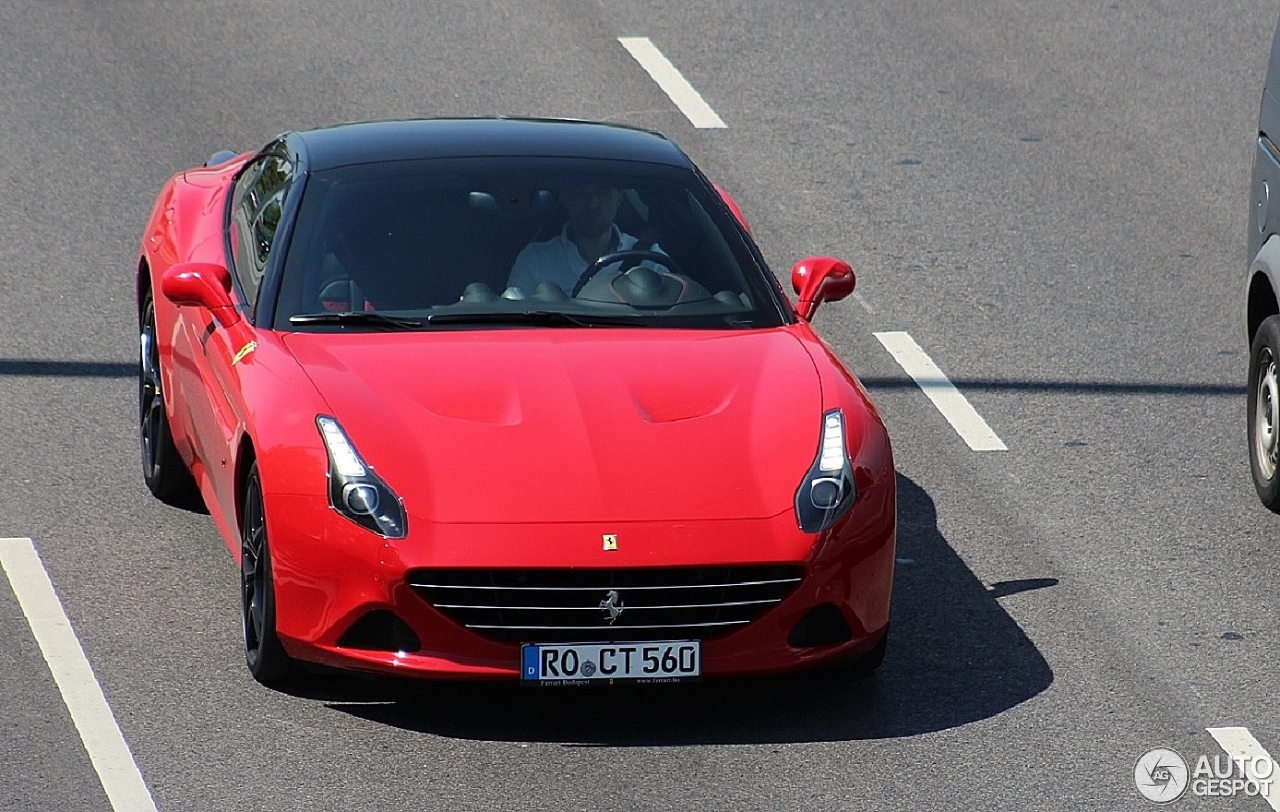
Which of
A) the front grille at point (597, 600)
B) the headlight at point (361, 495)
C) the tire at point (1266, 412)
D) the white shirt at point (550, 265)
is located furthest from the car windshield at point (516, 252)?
the tire at point (1266, 412)

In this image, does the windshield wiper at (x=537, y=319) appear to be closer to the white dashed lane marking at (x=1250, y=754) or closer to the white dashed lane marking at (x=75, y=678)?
the white dashed lane marking at (x=75, y=678)

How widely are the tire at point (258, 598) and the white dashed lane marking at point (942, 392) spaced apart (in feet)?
11.3

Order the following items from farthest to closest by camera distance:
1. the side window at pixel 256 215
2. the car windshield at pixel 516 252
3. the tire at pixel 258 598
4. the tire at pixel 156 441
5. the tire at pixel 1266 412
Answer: the tire at pixel 1266 412 → the tire at pixel 156 441 → the side window at pixel 256 215 → the car windshield at pixel 516 252 → the tire at pixel 258 598

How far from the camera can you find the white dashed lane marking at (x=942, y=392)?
932 cm

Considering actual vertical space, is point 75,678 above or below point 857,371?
above

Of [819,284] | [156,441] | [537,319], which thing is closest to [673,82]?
[156,441]

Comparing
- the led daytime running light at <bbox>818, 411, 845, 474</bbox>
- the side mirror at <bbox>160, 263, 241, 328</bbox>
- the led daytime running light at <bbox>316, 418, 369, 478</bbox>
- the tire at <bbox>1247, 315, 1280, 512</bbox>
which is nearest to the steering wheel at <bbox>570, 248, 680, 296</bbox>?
the led daytime running light at <bbox>818, 411, 845, 474</bbox>

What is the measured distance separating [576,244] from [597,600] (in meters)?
1.79

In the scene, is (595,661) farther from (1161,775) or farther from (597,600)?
(1161,775)

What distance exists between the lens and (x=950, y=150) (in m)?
13.3

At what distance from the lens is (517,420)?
22.2ft

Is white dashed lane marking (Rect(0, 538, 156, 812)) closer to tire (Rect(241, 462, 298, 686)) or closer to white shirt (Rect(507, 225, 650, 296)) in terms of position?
tire (Rect(241, 462, 298, 686))

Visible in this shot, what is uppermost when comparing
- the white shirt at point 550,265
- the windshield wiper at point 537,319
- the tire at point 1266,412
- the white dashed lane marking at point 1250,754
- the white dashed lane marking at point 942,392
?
the white shirt at point 550,265

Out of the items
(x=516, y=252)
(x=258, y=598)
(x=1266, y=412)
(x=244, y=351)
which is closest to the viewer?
(x=258, y=598)
